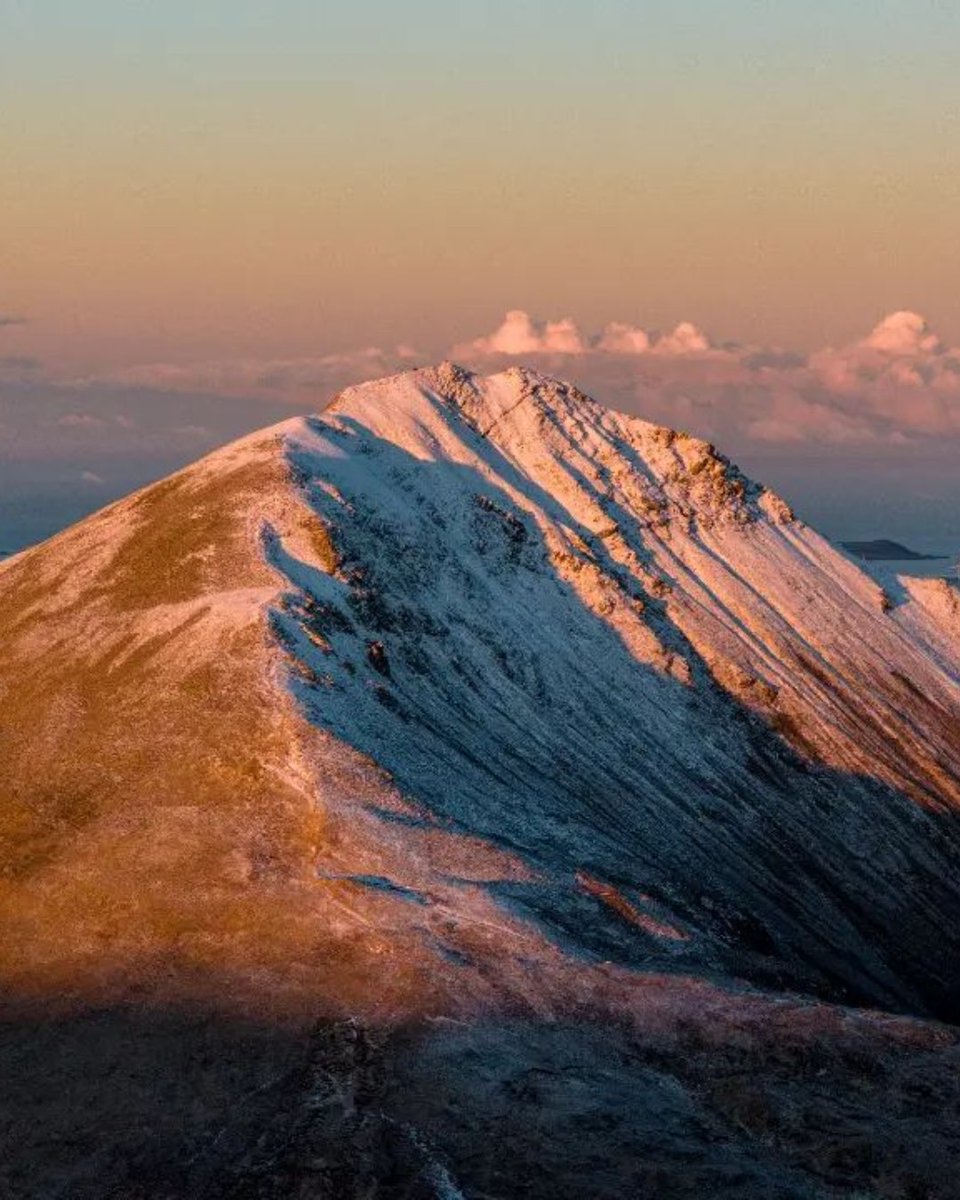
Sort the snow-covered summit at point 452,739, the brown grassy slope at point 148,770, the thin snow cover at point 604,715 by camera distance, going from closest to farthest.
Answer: the brown grassy slope at point 148,770 → the snow-covered summit at point 452,739 → the thin snow cover at point 604,715

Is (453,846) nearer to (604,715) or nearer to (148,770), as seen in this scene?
(148,770)

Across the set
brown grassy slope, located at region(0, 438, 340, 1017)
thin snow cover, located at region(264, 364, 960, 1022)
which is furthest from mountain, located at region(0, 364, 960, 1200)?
thin snow cover, located at region(264, 364, 960, 1022)

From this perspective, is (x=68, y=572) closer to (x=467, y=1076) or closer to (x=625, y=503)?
(x=625, y=503)

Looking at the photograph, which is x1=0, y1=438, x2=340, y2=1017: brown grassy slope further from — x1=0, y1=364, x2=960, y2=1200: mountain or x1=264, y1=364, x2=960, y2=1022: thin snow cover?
x1=264, y1=364, x2=960, y2=1022: thin snow cover

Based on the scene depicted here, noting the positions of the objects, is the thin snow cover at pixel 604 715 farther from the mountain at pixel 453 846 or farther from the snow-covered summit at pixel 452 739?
the mountain at pixel 453 846

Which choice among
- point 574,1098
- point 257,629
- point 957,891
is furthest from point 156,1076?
point 957,891

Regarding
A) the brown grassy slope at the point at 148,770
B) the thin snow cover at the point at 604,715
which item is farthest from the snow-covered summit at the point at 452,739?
the thin snow cover at the point at 604,715
